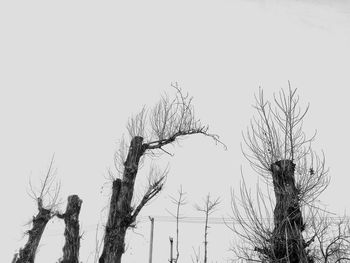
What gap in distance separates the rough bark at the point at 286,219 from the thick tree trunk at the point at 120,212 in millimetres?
3664

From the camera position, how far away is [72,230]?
345 inches

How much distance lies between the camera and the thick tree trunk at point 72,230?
28.0 ft

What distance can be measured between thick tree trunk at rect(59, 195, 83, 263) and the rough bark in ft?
17.3

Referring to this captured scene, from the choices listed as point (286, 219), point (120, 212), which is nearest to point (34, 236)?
point (120, 212)

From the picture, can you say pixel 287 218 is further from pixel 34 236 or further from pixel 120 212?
pixel 34 236

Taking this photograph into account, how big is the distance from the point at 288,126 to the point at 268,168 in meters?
0.98

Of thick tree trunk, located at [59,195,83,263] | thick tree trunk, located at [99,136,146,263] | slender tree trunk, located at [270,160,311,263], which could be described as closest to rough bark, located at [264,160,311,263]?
slender tree trunk, located at [270,160,311,263]

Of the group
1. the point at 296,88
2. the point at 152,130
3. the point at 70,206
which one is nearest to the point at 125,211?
the point at 70,206

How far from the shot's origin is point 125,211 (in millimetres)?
8125

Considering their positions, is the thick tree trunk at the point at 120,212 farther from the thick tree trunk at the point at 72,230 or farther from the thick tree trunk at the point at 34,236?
the thick tree trunk at the point at 34,236

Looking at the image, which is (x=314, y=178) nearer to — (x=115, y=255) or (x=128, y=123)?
(x=115, y=255)

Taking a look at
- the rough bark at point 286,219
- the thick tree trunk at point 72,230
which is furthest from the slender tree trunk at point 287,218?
the thick tree trunk at point 72,230

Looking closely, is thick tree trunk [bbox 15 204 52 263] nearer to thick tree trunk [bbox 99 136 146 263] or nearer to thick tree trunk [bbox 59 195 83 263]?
thick tree trunk [bbox 59 195 83 263]

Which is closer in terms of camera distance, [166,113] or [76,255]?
[76,255]
